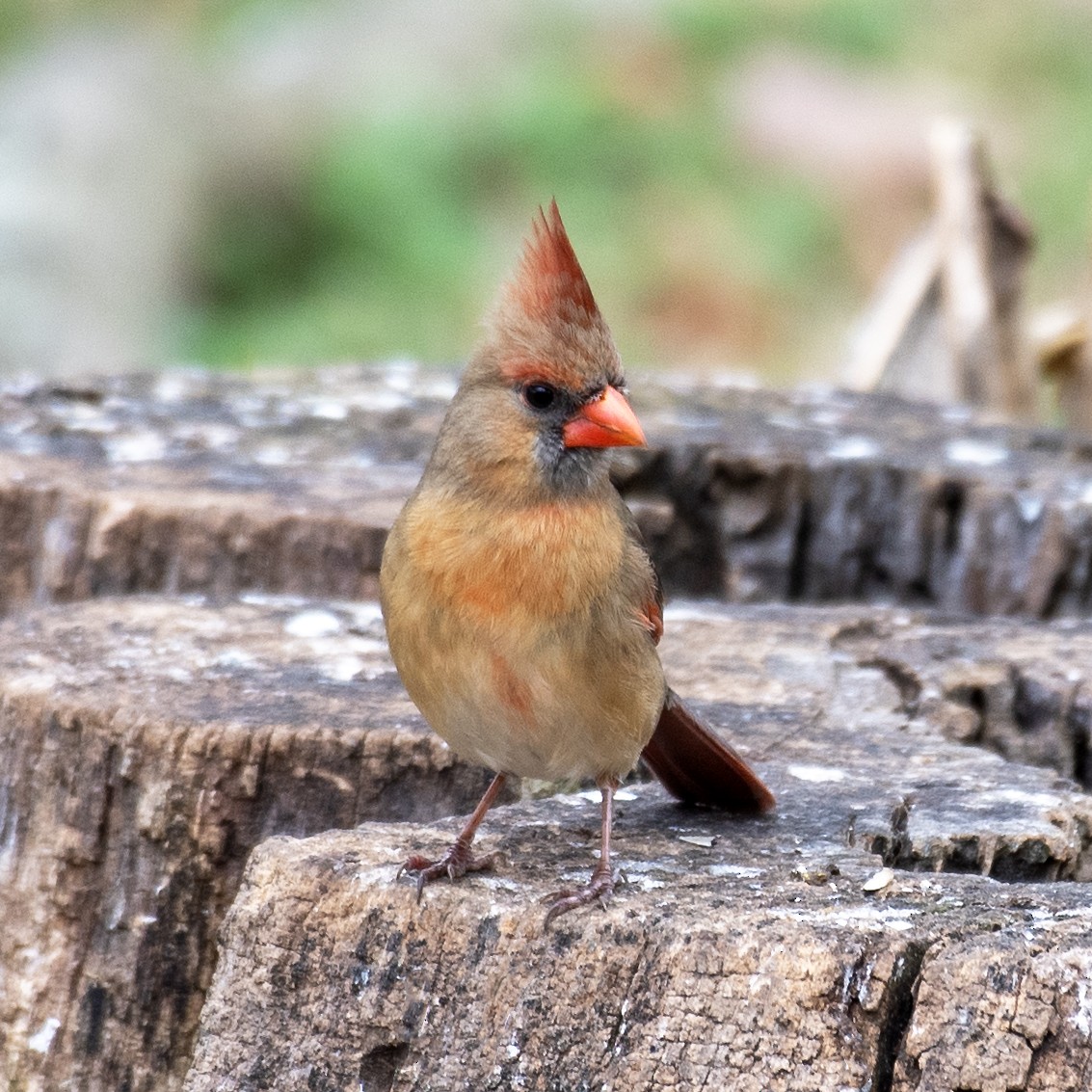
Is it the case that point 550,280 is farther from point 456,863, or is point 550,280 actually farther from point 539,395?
point 456,863

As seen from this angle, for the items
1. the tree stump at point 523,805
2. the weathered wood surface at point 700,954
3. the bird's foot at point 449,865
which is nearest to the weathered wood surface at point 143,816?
the tree stump at point 523,805

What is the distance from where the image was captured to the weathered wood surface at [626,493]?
3.70 m

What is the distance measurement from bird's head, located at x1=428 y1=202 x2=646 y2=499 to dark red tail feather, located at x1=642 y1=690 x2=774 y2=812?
397 mm

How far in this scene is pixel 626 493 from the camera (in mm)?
4188

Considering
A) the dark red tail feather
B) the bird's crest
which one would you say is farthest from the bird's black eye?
the dark red tail feather

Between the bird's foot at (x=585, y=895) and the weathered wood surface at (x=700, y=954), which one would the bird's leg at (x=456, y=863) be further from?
the bird's foot at (x=585, y=895)

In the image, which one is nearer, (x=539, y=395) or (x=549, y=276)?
(x=549, y=276)

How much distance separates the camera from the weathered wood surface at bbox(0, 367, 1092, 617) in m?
Result: 3.70

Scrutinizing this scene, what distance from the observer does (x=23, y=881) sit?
9.64 ft

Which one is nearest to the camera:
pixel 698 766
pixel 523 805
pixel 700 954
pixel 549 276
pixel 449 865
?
pixel 700 954

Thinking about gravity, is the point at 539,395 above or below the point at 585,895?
above

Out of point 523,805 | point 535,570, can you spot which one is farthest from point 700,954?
point 523,805

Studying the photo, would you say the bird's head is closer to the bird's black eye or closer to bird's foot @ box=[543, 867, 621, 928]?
the bird's black eye

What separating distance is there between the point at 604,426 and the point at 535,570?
0.75 ft
